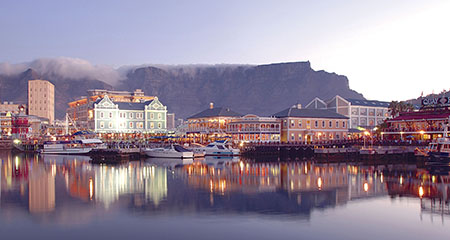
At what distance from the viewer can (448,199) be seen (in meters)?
32.6

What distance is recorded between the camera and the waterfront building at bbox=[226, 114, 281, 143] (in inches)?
3775

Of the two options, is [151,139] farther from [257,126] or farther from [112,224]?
[112,224]

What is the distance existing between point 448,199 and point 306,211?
12.4 meters

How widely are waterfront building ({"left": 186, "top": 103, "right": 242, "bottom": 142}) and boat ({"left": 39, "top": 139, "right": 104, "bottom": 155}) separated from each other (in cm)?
2475

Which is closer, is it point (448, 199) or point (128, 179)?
point (448, 199)

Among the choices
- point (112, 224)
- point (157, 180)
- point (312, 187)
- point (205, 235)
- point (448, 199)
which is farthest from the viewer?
point (157, 180)

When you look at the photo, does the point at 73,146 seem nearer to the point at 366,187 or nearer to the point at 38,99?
the point at 366,187

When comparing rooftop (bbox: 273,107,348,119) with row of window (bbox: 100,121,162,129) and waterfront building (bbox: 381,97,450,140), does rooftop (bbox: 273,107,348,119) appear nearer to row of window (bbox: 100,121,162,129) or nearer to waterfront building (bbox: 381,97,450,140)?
waterfront building (bbox: 381,97,450,140)

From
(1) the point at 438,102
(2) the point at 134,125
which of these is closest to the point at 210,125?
(2) the point at 134,125

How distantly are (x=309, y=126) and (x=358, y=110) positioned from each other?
95.1ft

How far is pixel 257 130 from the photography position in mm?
95812

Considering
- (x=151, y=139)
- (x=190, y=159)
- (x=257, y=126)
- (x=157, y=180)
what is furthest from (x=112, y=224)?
(x=151, y=139)

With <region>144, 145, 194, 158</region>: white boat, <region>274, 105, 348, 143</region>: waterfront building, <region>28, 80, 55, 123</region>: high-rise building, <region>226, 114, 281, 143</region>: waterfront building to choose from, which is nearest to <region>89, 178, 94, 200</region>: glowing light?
<region>144, 145, 194, 158</region>: white boat

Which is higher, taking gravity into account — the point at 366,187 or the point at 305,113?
the point at 305,113
